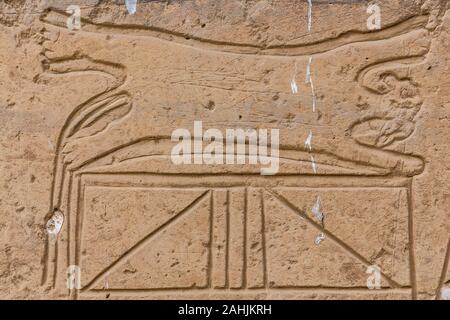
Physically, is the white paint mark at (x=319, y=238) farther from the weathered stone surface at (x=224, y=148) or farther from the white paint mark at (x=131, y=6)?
the white paint mark at (x=131, y=6)

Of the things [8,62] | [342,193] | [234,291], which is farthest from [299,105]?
[8,62]

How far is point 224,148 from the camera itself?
289 centimetres

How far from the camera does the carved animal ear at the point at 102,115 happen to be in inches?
114

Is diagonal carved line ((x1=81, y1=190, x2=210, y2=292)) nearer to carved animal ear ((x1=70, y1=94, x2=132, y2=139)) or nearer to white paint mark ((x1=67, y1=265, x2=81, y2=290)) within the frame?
white paint mark ((x1=67, y1=265, x2=81, y2=290))

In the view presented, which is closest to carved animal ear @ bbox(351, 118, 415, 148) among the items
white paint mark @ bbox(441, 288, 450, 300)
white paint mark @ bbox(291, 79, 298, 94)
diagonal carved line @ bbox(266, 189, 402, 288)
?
white paint mark @ bbox(291, 79, 298, 94)

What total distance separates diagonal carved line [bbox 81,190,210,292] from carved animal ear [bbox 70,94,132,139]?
0.59 m

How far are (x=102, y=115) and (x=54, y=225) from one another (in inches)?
24.4

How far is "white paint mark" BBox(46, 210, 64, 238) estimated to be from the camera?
9.33ft

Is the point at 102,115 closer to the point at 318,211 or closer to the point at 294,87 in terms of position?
the point at 294,87

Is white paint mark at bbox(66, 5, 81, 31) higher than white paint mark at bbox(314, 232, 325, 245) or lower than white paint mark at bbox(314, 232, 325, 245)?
higher

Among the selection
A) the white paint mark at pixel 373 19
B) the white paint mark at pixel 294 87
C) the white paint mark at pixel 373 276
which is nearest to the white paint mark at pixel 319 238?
the white paint mark at pixel 373 276

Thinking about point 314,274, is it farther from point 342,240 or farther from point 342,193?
point 342,193

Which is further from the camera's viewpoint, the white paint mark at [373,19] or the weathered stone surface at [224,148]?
the white paint mark at [373,19]

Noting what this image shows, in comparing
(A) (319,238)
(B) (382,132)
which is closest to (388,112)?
(B) (382,132)
